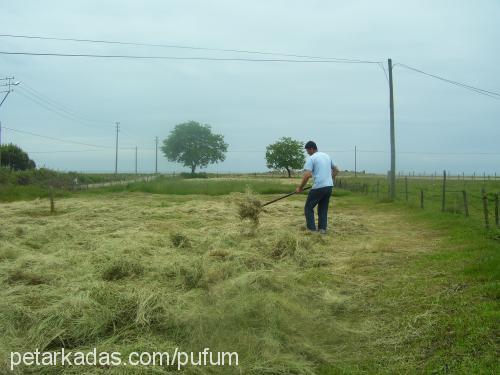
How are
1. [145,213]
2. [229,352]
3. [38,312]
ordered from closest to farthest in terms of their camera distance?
1. [229,352]
2. [38,312]
3. [145,213]

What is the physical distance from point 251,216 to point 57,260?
423 cm

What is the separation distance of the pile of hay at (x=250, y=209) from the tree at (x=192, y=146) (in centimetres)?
7479

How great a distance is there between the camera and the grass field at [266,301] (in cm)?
297

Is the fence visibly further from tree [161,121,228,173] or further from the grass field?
tree [161,121,228,173]

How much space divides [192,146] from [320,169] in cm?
7553

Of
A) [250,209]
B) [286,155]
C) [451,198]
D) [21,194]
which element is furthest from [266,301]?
[286,155]

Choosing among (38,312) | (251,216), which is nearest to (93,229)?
(251,216)

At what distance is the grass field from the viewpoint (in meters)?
2.97

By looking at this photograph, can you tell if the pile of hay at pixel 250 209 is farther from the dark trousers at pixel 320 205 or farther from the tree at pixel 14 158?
the tree at pixel 14 158

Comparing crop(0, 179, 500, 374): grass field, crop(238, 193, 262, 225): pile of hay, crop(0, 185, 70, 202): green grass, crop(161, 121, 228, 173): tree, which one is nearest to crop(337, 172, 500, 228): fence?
crop(0, 179, 500, 374): grass field

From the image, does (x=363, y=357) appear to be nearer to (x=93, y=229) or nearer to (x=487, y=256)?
(x=487, y=256)

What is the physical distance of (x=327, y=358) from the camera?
118 inches

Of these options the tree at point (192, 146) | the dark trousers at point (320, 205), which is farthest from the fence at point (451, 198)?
the tree at point (192, 146)

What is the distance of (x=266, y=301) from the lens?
12.1 ft
